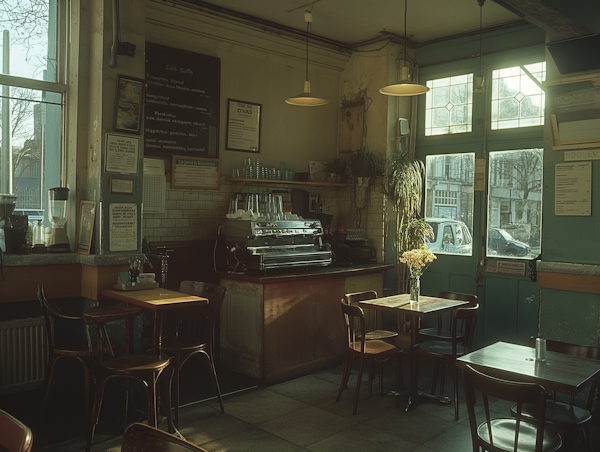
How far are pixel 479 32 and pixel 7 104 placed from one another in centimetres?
506

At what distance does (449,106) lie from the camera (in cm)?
677

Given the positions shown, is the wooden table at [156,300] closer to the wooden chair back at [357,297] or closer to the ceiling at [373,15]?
the wooden chair back at [357,297]

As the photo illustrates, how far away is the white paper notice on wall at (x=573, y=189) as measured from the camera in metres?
4.38

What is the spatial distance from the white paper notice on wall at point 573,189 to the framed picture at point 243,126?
3.35 m

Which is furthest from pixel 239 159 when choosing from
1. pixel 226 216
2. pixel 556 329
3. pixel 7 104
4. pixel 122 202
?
pixel 556 329

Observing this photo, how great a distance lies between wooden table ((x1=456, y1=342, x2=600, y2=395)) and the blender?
11.1 feet

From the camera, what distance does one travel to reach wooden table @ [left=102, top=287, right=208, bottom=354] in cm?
389

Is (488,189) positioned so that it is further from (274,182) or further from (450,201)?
(274,182)

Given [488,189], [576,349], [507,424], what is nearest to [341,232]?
[488,189]

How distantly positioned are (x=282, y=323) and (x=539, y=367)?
2.76 metres

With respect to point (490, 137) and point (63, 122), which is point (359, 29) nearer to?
point (490, 137)

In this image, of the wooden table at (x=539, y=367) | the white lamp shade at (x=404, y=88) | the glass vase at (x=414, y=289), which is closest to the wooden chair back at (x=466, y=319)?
the glass vase at (x=414, y=289)

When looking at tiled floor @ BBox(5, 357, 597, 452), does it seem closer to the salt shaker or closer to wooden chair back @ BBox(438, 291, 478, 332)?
wooden chair back @ BBox(438, 291, 478, 332)

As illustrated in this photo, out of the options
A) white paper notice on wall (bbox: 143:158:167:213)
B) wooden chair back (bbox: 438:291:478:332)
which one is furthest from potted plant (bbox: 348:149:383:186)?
white paper notice on wall (bbox: 143:158:167:213)
